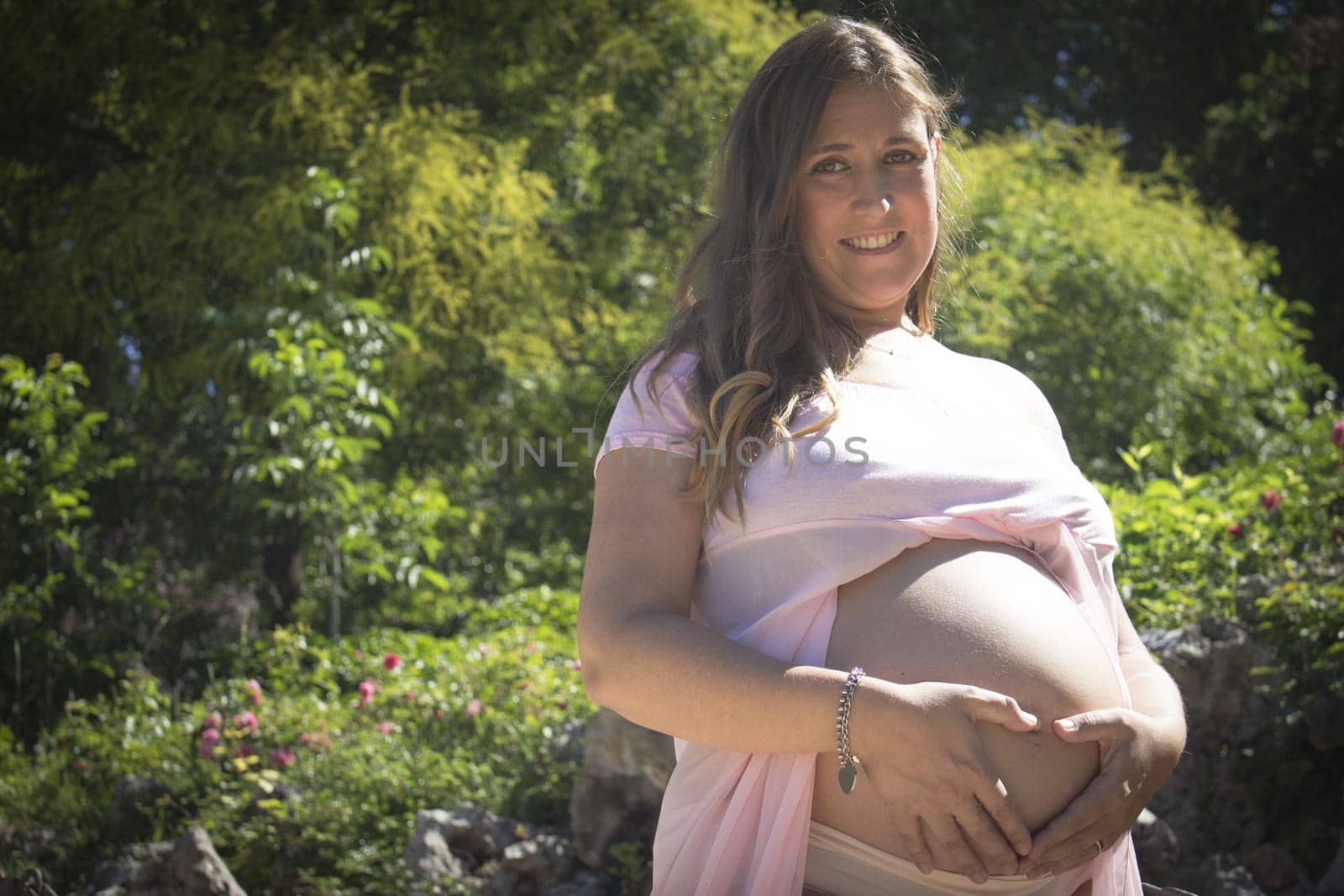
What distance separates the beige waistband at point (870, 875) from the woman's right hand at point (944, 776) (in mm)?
46

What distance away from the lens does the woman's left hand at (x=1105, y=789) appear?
1.38m

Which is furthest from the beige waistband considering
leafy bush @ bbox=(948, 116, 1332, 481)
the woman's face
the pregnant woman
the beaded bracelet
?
leafy bush @ bbox=(948, 116, 1332, 481)

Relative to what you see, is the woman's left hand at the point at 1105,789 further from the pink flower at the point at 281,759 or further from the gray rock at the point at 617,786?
the pink flower at the point at 281,759

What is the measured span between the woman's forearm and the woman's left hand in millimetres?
39

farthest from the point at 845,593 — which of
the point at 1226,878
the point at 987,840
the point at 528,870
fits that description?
the point at 528,870

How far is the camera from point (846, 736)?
130 centimetres

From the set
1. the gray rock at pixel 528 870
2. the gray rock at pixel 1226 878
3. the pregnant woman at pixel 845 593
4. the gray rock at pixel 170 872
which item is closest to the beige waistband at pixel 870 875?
the pregnant woman at pixel 845 593

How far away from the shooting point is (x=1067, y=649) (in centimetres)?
152

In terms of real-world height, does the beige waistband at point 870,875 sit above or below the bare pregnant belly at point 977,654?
below

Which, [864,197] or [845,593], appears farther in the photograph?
[864,197]

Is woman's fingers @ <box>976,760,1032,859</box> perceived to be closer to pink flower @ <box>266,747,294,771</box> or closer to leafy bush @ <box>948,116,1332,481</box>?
pink flower @ <box>266,747,294,771</box>

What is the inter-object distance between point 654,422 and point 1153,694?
0.80 metres

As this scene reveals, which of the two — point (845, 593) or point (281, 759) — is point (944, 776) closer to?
point (845, 593)

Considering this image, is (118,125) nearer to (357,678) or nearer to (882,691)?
(357,678)
